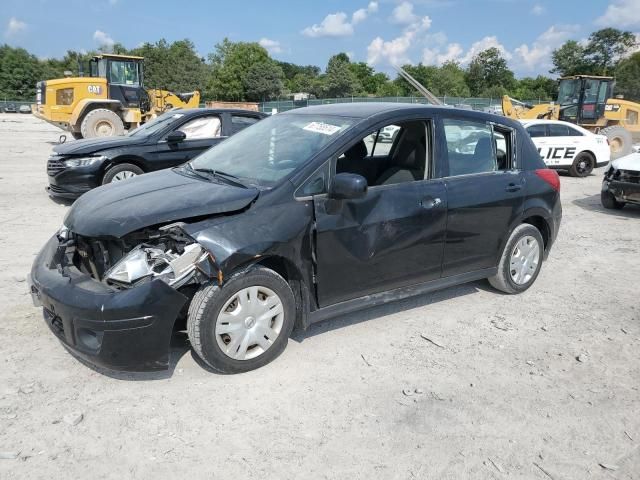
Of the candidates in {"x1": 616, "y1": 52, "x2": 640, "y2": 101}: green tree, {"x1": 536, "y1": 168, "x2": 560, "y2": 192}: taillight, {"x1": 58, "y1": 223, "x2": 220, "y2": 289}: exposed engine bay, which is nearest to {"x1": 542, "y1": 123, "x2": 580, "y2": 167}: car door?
{"x1": 536, "y1": 168, "x2": 560, "y2": 192}: taillight

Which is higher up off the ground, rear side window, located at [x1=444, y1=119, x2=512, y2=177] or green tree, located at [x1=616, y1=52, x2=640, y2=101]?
green tree, located at [x1=616, y1=52, x2=640, y2=101]

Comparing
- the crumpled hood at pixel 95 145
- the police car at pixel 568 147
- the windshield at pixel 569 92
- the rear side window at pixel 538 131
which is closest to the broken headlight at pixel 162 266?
the crumpled hood at pixel 95 145

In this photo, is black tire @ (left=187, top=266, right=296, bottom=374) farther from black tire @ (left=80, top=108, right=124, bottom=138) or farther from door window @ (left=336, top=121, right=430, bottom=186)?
black tire @ (left=80, top=108, right=124, bottom=138)

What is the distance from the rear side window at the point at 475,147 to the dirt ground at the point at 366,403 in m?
1.28

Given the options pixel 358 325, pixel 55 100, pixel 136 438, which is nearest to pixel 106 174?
pixel 358 325

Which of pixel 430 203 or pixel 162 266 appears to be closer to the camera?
pixel 162 266

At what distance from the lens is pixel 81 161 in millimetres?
8484

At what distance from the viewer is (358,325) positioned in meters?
4.45

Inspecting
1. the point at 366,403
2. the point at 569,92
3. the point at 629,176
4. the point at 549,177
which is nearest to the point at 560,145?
the point at 629,176

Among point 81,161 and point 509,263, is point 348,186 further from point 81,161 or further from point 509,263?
point 81,161

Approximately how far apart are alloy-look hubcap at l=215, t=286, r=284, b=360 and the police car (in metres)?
12.3

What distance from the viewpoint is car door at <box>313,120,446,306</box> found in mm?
3768

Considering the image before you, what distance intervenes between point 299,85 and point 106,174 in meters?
94.4

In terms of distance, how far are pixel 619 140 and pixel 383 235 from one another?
18706 mm
